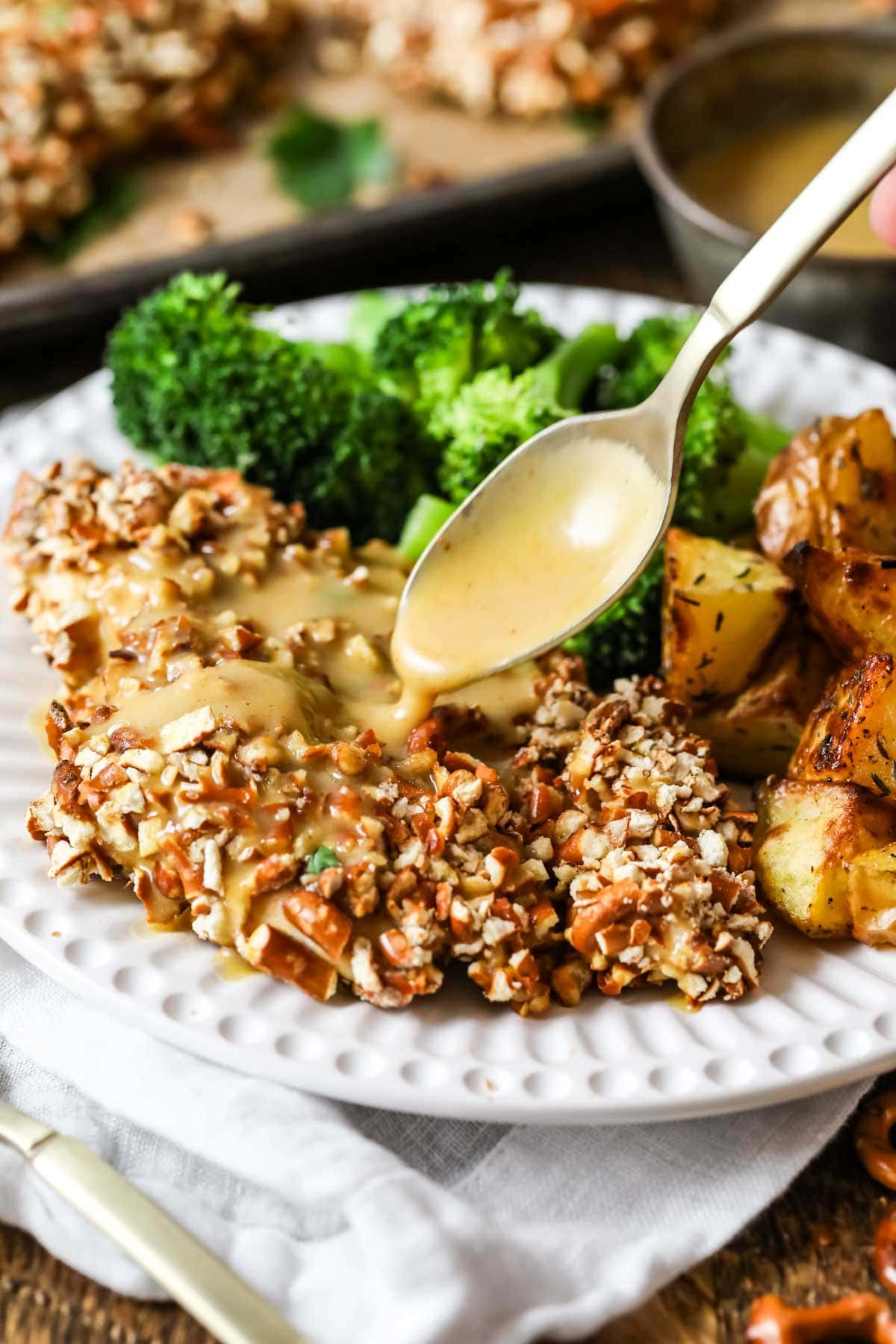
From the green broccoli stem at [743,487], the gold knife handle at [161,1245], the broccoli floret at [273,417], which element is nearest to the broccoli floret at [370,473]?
the broccoli floret at [273,417]

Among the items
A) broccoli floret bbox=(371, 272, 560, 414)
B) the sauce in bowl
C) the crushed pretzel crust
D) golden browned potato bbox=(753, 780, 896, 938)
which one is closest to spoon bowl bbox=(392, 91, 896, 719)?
the crushed pretzel crust

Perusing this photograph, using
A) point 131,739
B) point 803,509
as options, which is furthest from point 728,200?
point 131,739

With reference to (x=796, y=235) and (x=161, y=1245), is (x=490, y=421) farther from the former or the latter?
(x=161, y=1245)

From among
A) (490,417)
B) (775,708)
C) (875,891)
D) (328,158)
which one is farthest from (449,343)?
(328,158)

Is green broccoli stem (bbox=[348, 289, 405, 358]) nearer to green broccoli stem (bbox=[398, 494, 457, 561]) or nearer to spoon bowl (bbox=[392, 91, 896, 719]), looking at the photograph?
green broccoli stem (bbox=[398, 494, 457, 561])

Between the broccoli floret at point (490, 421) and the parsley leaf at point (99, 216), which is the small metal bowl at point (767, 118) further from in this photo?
the parsley leaf at point (99, 216)

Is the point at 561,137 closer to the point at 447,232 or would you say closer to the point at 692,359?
the point at 447,232
